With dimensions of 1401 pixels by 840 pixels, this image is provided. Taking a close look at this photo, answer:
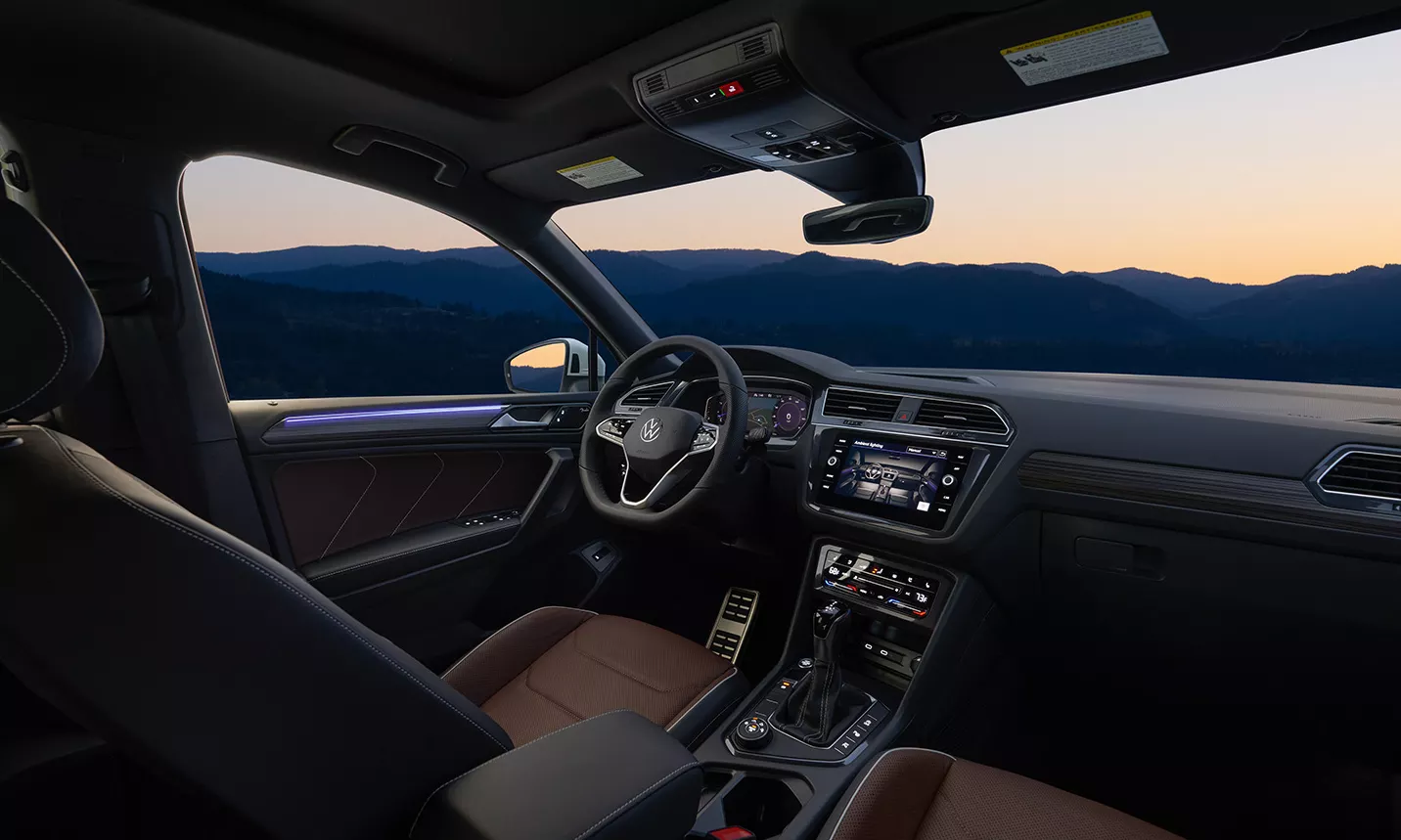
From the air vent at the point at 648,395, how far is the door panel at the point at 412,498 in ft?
1.86

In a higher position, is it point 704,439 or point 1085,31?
point 1085,31

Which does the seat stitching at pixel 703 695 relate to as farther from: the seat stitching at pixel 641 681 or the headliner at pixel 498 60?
the headliner at pixel 498 60

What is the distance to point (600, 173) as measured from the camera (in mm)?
3209

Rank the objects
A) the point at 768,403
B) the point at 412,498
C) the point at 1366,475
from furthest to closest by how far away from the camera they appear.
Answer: the point at 412,498 → the point at 768,403 → the point at 1366,475

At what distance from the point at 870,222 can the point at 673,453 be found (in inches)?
49.6

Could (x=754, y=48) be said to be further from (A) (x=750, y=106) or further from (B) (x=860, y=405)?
(B) (x=860, y=405)

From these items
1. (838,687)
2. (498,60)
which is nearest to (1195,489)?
(838,687)

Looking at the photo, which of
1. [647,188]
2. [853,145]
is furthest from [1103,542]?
[647,188]

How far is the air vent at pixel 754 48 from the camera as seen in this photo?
2082 millimetres

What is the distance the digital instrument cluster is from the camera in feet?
8.58

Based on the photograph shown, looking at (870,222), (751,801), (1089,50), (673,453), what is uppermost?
(1089,50)

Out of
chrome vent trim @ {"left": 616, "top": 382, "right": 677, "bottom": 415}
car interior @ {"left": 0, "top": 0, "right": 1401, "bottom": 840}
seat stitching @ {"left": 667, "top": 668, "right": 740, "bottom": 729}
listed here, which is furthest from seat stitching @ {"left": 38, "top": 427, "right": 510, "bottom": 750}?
chrome vent trim @ {"left": 616, "top": 382, "right": 677, "bottom": 415}

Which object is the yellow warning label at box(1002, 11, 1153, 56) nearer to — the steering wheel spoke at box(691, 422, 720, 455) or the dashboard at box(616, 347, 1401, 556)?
the dashboard at box(616, 347, 1401, 556)

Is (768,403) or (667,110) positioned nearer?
(667,110)
